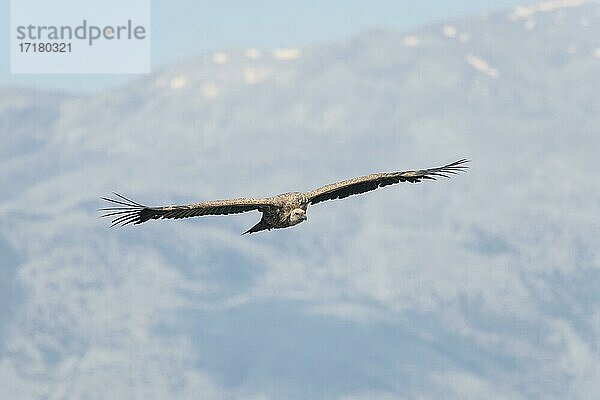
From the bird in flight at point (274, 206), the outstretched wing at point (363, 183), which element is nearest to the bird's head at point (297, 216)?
the bird in flight at point (274, 206)

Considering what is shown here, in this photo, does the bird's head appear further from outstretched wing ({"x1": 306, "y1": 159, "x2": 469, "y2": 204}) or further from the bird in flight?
outstretched wing ({"x1": 306, "y1": 159, "x2": 469, "y2": 204})

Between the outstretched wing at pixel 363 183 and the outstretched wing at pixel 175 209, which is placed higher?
the outstretched wing at pixel 363 183

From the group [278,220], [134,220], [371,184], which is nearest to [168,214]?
[134,220]

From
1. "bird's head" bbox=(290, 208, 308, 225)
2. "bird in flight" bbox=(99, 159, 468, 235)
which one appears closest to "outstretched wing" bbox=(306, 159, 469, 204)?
"bird in flight" bbox=(99, 159, 468, 235)

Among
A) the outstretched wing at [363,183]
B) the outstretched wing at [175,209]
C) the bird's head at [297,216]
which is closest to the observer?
the outstretched wing at [175,209]

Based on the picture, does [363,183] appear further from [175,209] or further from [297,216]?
[175,209]

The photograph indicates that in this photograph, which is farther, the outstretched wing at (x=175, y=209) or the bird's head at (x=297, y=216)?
the bird's head at (x=297, y=216)

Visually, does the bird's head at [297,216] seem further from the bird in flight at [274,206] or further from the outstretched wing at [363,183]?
the outstretched wing at [363,183]

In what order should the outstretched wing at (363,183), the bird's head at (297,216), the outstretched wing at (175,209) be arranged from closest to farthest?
the outstretched wing at (175,209) < the bird's head at (297,216) < the outstretched wing at (363,183)
